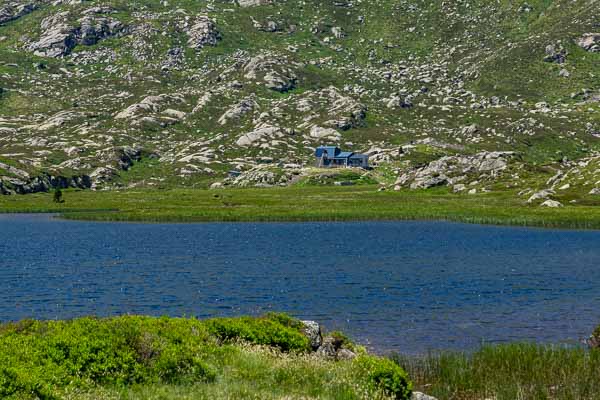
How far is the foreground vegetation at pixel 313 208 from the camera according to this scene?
128875mm

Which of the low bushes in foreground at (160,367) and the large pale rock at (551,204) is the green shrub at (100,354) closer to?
the low bushes in foreground at (160,367)

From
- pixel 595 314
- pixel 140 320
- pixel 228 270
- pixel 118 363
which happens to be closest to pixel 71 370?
pixel 118 363

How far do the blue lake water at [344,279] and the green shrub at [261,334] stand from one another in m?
10.1

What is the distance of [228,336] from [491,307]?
95.9 ft

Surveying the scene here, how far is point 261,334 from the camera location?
28812 mm

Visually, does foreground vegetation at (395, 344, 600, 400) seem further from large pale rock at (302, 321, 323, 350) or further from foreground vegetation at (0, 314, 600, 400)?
large pale rock at (302, 321, 323, 350)

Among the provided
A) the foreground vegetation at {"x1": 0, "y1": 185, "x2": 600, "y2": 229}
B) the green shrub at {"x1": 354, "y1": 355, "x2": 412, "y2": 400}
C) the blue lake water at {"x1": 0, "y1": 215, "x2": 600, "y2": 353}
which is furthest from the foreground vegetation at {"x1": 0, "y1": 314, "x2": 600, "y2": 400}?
the foreground vegetation at {"x1": 0, "y1": 185, "x2": 600, "y2": 229}

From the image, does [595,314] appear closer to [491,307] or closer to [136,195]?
[491,307]

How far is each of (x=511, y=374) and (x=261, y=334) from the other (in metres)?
11.0

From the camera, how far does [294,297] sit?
5581 centimetres

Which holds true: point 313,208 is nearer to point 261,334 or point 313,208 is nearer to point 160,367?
point 261,334

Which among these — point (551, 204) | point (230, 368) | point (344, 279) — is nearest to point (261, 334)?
point (230, 368)

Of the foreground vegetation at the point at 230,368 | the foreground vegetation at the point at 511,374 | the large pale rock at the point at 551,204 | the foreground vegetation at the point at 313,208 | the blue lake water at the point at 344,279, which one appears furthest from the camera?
the large pale rock at the point at 551,204

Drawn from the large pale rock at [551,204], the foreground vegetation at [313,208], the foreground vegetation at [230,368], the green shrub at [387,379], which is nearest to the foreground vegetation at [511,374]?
the foreground vegetation at [230,368]
